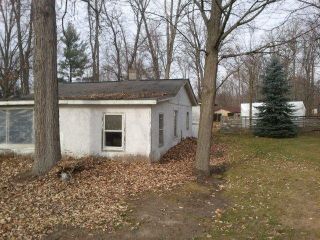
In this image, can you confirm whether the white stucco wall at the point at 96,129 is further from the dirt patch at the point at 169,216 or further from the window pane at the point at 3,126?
the dirt patch at the point at 169,216

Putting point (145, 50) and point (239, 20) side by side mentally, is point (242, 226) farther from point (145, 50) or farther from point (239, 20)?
point (145, 50)

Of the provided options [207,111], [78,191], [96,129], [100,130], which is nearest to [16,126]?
[96,129]

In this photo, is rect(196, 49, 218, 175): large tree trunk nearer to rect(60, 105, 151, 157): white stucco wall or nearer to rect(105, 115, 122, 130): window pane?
rect(60, 105, 151, 157): white stucco wall

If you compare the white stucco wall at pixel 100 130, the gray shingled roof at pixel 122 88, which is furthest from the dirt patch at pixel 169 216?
the gray shingled roof at pixel 122 88

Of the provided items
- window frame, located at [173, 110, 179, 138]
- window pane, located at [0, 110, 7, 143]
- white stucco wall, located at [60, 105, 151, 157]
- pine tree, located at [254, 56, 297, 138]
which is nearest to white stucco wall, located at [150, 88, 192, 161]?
window frame, located at [173, 110, 179, 138]

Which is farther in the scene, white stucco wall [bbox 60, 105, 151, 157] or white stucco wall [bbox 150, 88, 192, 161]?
white stucco wall [bbox 150, 88, 192, 161]

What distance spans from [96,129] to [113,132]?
0.69m

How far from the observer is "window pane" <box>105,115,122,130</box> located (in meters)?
13.3

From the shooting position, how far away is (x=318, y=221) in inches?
281

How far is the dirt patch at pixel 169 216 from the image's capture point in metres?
6.41

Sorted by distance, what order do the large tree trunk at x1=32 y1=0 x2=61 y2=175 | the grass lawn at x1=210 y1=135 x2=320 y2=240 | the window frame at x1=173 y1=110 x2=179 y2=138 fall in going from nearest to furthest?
the grass lawn at x1=210 y1=135 x2=320 y2=240 → the large tree trunk at x1=32 y1=0 x2=61 y2=175 → the window frame at x1=173 y1=110 x2=179 y2=138

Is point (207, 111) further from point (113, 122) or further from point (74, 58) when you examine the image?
point (74, 58)

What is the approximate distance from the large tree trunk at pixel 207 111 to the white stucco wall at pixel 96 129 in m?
2.36

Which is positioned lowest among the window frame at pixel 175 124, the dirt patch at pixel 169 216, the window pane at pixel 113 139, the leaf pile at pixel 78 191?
the dirt patch at pixel 169 216
